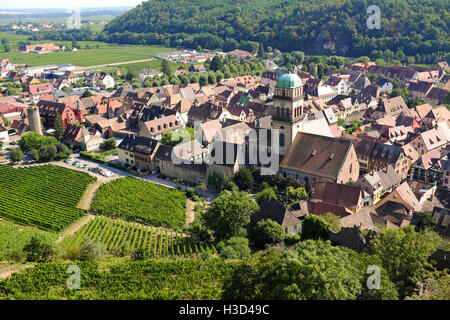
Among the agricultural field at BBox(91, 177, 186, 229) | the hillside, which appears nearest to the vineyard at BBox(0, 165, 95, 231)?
the agricultural field at BBox(91, 177, 186, 229)

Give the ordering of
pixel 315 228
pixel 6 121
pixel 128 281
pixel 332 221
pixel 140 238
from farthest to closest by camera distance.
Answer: pixel 6 121 → pixel 140 238 → pixel 332 221 → pixel 315 228 → pixel 128 281

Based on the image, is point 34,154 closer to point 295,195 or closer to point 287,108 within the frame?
point 287,108

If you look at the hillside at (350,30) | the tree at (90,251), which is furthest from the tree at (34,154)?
the hillside at (350,30)

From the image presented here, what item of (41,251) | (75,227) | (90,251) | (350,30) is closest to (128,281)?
(90,251)

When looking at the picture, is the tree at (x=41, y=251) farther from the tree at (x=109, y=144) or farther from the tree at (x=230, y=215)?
the tree at (x=109, y=144)

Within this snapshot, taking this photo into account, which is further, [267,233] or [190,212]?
[190,212]

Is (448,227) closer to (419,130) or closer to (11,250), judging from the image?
(419,130)
